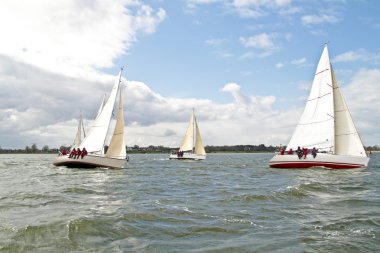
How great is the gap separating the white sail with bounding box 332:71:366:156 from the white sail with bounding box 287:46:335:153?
686mm

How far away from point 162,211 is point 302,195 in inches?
297

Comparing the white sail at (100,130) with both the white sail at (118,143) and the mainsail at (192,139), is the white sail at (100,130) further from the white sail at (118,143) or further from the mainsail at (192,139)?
the mainsail at (192,139)

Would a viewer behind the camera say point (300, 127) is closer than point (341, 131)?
No

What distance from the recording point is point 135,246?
350 inches

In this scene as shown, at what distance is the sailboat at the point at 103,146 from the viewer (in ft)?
128

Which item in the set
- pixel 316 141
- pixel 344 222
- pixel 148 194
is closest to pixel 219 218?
pixel 344 222

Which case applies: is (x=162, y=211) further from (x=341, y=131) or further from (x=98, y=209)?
(x=341, y=131)

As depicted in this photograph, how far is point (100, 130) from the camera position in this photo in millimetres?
41500

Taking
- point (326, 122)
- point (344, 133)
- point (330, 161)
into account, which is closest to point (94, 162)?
point (330, 161)

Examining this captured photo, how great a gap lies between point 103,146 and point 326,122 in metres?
22.9

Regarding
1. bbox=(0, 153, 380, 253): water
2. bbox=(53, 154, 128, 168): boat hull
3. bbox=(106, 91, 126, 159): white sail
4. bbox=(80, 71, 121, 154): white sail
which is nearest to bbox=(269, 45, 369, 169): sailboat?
bbox=(106, 91, 126, 159): white sail

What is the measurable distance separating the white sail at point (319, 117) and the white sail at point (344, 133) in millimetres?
686

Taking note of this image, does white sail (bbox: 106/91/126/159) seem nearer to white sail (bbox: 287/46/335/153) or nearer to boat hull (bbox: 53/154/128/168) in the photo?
boat hull (bbox: 53/154/128/168)

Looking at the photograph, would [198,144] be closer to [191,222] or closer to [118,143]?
[118,143]
